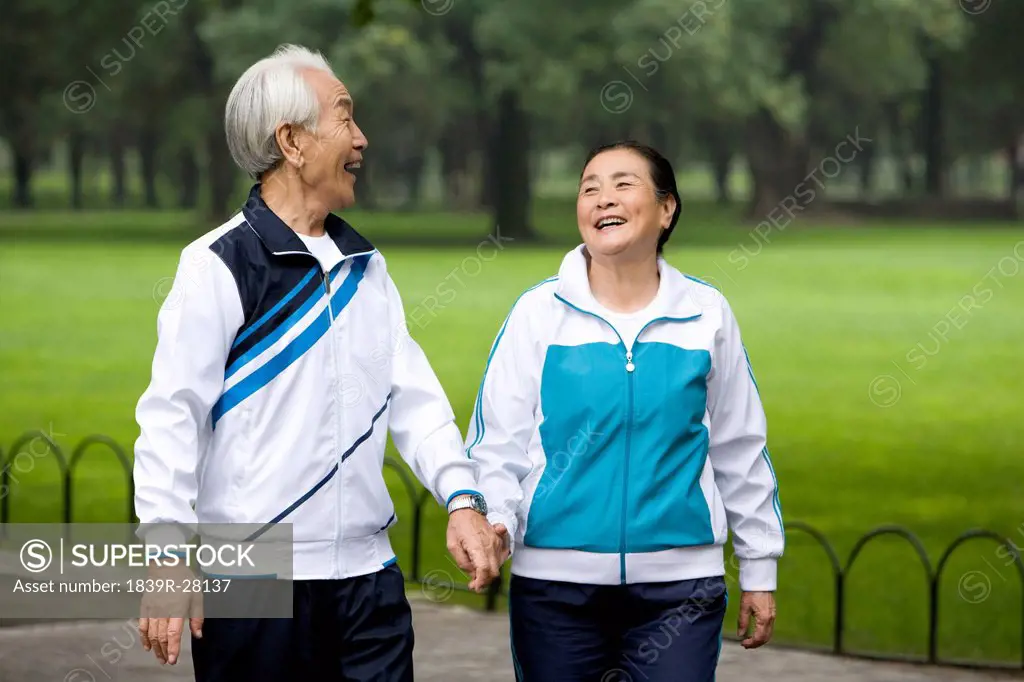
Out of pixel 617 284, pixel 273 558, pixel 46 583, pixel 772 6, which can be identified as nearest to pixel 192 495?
pixel 273 558

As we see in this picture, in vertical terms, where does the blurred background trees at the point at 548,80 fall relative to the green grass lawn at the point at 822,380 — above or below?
above

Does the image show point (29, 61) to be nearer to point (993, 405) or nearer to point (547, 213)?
point (547, 213)

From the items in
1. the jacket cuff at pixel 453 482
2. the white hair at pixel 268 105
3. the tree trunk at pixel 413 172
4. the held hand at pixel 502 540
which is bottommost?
the held hand at pixel 502 540

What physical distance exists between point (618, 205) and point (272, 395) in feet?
2.88

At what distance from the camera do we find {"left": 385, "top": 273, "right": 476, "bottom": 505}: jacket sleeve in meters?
3.52

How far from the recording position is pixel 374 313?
347cm

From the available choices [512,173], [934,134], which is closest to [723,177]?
[934,134]

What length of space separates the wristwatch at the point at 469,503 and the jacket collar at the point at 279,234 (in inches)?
22.2

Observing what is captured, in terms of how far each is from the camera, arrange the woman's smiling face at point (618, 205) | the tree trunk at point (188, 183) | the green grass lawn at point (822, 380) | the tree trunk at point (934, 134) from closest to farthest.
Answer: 1. the woman's smiling face at point (618, 205)
2. the green grass lawn at point (822, 380)
3. the tree trunk at point (934, 134)
4. the tree trunk at point (188, 183)

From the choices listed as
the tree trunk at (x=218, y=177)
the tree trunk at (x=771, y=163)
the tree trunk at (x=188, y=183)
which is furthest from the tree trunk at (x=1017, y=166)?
the tree trunk at (x=188, y=183)

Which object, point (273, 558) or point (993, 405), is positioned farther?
point (993, 405)

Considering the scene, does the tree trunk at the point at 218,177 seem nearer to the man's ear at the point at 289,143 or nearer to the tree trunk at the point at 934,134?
the tree trunk at the point at 934,134

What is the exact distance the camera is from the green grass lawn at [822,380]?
347 inches

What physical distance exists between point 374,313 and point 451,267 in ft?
97.9
